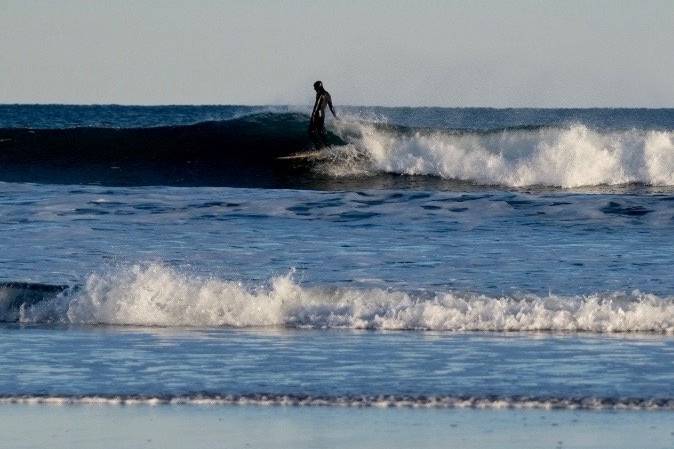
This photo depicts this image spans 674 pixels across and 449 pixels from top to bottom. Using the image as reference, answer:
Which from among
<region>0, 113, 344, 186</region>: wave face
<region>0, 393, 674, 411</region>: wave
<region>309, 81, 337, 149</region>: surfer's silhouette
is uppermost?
<region>309, 81, 337, 149</region>: surfer's silhouette

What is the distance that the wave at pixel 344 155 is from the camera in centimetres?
2541

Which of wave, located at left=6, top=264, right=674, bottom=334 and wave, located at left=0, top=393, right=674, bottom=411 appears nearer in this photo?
wave, located at left=0, top=393, right=674, bottom=411

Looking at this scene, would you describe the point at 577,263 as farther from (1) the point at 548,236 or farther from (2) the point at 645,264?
(1) the point at 548,236

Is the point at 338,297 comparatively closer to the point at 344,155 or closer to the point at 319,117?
the point at 319,117

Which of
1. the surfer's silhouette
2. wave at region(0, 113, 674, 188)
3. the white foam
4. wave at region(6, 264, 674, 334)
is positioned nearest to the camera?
wave at region(6, 264, 674, 334)

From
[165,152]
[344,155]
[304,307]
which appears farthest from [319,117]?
[304,307]

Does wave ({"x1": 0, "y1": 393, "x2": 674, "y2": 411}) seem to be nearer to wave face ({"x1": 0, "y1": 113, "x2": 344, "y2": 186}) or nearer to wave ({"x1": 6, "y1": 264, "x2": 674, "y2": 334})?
wave ({"x1": 6, "y1": 264, "x2": 674, "y2": 334})

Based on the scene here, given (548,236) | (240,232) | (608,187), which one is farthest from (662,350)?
(608,187)

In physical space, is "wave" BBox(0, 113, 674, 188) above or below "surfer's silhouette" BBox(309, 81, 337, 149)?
below

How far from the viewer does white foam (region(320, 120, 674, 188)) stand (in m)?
25.3

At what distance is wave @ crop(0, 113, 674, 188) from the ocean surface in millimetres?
1031

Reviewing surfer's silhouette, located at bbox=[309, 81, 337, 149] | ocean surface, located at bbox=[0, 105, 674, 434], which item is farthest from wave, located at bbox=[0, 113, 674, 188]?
ocean surface, located at bbox=[0, 105, 674, 434]

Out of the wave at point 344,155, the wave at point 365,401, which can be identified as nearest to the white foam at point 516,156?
the wave at point 344,155

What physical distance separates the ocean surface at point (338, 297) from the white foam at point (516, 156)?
3.07 feet
